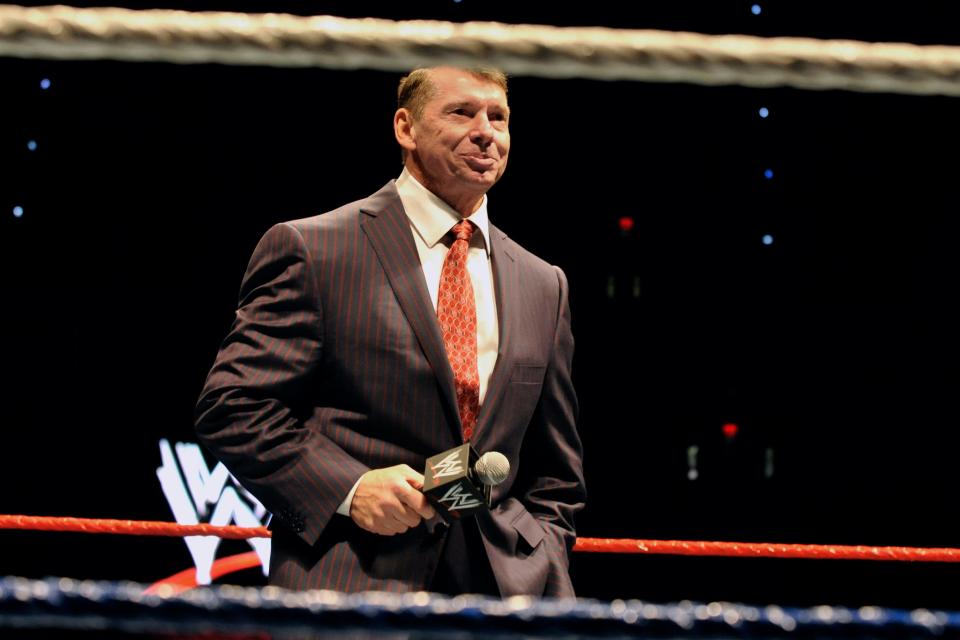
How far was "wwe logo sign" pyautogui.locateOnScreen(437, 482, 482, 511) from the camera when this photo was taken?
3.28 ft

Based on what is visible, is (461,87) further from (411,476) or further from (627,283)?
(627,283)

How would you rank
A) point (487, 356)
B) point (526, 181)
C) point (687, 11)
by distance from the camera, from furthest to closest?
point (526, 181), point (687, 11), point (487, 356)

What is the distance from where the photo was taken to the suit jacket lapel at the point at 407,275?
3.88 ft

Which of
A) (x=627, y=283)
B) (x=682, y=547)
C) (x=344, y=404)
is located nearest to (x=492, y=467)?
(x=344, y=404)

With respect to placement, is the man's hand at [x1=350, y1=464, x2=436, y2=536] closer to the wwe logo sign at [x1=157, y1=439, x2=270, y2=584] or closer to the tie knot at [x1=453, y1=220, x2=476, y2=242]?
the tie knot at [x1=453, y1=220, x2=476, y2=242]

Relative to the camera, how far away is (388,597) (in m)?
0.43

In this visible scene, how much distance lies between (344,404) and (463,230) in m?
0.29

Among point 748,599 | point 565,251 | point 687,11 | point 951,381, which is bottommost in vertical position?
point 748,599

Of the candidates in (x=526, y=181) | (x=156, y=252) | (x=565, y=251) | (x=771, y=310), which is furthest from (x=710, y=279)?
(x=156, y=252)

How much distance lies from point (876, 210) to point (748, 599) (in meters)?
1.10

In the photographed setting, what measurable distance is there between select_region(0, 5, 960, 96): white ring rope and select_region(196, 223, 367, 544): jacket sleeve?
67cm

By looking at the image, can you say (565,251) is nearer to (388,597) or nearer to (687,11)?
(687,11)

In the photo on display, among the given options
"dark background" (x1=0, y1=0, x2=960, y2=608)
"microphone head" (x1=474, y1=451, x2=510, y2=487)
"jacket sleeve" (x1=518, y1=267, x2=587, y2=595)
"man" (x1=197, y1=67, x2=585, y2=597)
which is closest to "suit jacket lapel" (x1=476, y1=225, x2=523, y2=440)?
"man" (x1=197, y1=67, x2=585, y2=597)

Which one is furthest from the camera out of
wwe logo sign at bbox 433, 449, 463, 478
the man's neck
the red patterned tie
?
the man's neck
